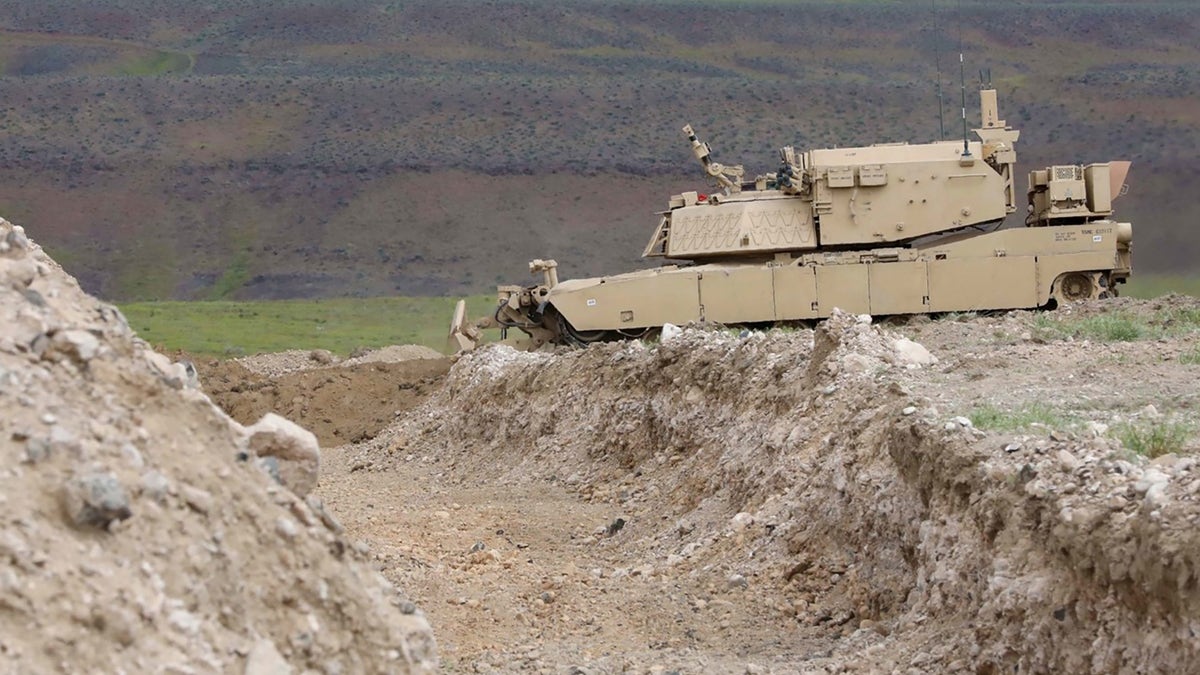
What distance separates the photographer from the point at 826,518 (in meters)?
10.2

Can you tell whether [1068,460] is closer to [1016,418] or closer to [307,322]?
[1016,418]

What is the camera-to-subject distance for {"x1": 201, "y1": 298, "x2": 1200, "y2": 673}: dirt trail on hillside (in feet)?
22.4

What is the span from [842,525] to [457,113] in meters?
63.9

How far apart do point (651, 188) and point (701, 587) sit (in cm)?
5852

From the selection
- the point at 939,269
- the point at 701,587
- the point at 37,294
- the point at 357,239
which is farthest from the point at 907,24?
the point at 37,294

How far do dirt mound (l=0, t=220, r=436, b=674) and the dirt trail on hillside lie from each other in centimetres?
289

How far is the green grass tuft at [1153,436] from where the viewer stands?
7.72m

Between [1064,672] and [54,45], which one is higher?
[54,45]

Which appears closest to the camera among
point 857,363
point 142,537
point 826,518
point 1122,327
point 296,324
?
point 142,537

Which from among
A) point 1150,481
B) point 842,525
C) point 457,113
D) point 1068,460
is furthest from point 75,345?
point 457,113

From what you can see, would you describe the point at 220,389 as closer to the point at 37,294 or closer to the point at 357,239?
the point at 37,294

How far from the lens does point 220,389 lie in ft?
79.6

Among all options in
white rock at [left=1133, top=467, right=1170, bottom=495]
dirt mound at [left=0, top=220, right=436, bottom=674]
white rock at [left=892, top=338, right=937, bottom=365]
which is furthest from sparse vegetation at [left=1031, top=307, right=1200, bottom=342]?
dirt mound at [left=0, top=220, right=436, bottom=674]

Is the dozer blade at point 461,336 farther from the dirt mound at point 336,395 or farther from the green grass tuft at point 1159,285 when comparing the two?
the green grass tuft at point 1159,285
